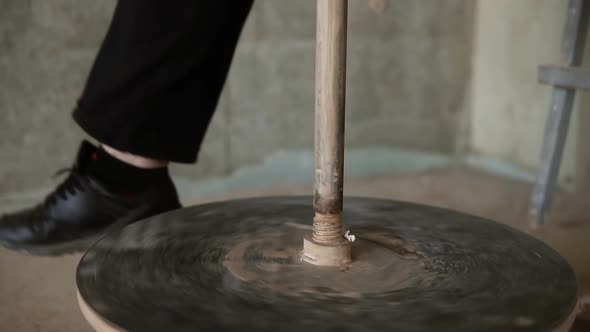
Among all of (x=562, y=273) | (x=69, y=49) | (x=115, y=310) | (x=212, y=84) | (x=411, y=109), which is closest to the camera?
(x=115, y=310)

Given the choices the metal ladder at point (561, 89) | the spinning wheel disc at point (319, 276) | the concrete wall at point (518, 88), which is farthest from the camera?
the concrete wall at point (518, 88)

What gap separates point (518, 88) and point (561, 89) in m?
0.60

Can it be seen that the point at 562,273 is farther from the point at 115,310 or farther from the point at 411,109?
the point at 411,109

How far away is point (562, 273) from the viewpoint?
77 cm

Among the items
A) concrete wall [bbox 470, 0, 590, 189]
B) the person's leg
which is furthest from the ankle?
concrete wall [bbox 470, 0, 590, 189]

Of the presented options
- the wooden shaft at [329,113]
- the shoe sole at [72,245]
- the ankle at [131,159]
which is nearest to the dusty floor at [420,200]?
the shoe sole at [72,245]

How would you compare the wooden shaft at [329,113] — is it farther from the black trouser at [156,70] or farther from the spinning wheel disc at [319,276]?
the black trouser at [156,70]

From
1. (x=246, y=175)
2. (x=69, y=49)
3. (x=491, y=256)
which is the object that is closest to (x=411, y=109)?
(x=246, y=175)

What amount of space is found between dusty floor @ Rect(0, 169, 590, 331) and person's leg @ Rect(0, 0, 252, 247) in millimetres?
103

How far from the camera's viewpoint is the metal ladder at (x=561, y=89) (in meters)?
1.45

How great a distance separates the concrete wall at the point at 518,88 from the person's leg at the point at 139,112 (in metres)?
1.15

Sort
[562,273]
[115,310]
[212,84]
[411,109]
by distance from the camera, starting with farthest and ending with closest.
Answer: [411,109] < [212,84] < [562,273] < [115,310]

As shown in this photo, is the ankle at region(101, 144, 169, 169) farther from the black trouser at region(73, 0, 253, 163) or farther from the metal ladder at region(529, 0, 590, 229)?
the metal ladder at region(529, 0, 590, 229)

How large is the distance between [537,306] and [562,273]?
11 centimetres
